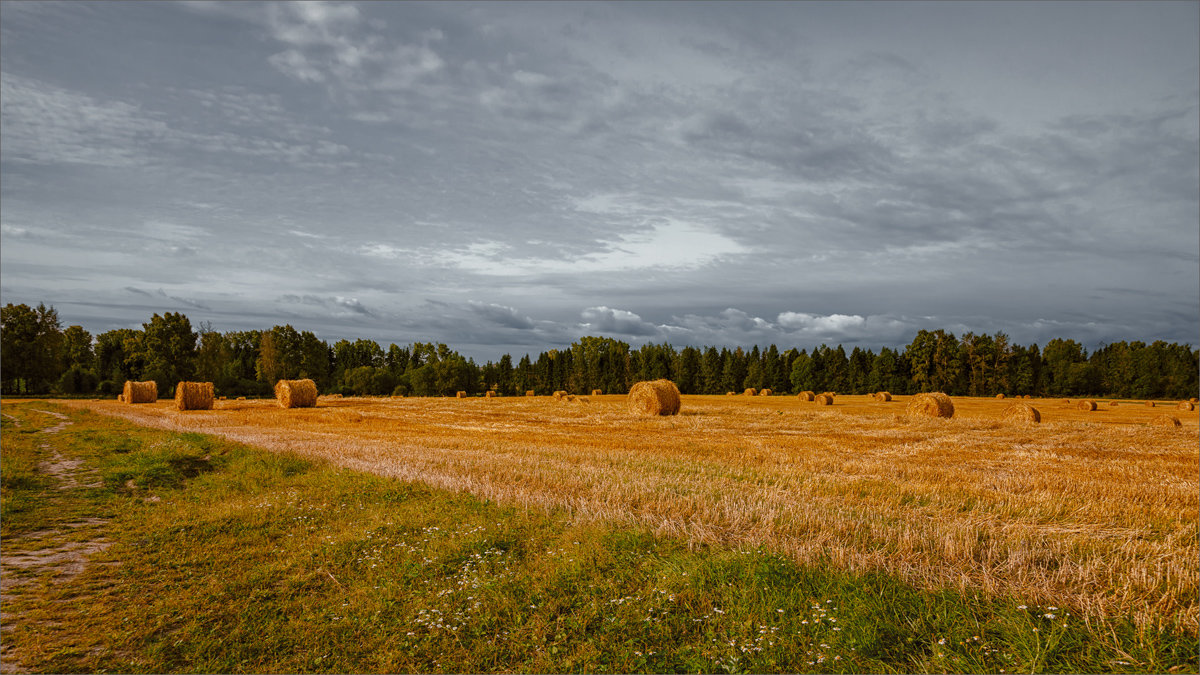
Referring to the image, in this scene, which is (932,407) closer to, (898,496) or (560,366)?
(898,496)

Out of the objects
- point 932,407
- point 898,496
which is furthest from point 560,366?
point 898,496

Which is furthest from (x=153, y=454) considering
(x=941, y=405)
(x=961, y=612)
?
(x=941, y=405)

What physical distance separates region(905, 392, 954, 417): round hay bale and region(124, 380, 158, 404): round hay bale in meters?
68.2

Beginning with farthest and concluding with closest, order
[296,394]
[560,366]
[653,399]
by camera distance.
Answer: [560,366] → [296,394] → [653,399]

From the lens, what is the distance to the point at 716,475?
12.8m

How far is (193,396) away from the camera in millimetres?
46031

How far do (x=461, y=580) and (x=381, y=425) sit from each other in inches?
968

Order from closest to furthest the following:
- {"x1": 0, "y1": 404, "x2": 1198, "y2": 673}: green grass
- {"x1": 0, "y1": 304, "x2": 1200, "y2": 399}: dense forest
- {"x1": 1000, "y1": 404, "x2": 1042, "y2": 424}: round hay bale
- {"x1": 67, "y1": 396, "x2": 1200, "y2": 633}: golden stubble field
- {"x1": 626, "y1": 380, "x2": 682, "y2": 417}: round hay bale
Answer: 1. {"x1": 0, "y1": 404, "x2": 1198, "y2": 673}: green grass
2. {"x1": 67, "y1": 396, "x2": 1200, "y2": 633}: golden stubble field
3. {"x1": 1000, "y1": 404, "x2": 1042, "y2": 424}: round hay bale
4. {"x1": 626, "y1": 380, "x2": 682, "y2": 417}: round hay bale
5. {"x1": 0, "y1": 304, "x2": 1200, "y2": 399}: dense forest

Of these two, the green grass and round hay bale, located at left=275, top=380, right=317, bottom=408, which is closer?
the green grass

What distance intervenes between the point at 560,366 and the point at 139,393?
72.3 metres

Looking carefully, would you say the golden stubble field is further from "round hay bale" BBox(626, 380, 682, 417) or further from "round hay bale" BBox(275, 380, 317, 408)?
"round hay bale" BBox(275, 380, 317, 408)

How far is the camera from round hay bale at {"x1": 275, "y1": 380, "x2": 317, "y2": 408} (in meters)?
48.5

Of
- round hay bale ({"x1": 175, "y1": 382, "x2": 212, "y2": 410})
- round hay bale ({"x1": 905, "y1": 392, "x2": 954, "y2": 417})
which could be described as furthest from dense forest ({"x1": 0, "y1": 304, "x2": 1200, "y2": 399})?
round hay bale ({"x1": 905, "y1": 392, "x2": 954, "y2": 417})

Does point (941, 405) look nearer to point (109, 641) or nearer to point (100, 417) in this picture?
point (109, 641)
